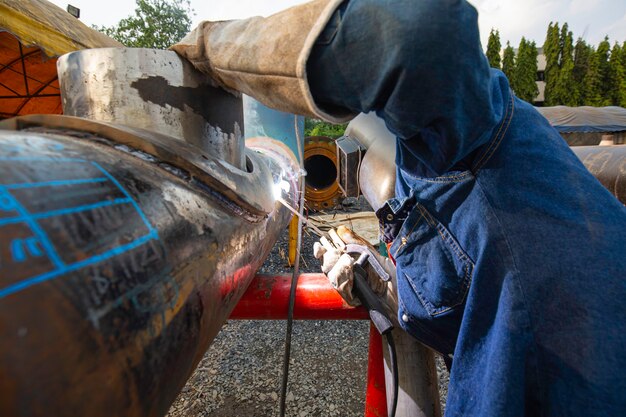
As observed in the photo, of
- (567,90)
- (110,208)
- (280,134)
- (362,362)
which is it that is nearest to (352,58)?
(110,208)

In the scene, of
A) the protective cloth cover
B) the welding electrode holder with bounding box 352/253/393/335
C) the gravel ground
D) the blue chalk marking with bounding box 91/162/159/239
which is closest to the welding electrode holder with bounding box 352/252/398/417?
the welding electrode holder with bounding box 352/253/393/335

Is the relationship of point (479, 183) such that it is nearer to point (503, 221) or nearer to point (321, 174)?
point (503, 221)

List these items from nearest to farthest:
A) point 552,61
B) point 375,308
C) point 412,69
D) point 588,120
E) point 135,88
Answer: point 412,69, point 135,88, point 375,308, point 588,120, point 552,61

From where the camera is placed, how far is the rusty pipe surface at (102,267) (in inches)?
12.8

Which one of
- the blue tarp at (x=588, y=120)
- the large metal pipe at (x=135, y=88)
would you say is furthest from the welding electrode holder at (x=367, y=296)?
the blue tarp at (x=588, y=120)

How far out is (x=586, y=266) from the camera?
25.9 inches

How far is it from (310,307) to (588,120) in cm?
1230

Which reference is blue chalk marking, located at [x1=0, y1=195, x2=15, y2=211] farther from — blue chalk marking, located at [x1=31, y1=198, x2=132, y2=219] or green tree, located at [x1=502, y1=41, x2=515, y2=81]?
green tree, located at [x1=502, y1=41, x2=515, y2=81]

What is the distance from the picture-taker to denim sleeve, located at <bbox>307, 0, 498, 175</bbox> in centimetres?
48

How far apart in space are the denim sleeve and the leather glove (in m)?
0.69

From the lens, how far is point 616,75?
1702 centimetres

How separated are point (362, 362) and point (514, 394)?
1963 mm

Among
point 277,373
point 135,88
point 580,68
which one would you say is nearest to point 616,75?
point 580,68

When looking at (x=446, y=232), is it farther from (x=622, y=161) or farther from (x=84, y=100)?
(x=622, y=161)
